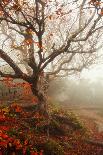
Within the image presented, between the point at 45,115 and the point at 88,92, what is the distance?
2343 cm

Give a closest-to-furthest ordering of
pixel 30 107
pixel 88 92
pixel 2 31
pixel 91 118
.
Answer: pixel 30 107
pixel 91 118
pixel 2 31
pixel 88 92

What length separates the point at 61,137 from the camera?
19500mm

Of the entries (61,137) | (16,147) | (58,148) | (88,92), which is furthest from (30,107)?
(88,92)

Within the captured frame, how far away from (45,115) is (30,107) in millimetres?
2898

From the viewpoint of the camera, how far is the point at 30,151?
13.9m

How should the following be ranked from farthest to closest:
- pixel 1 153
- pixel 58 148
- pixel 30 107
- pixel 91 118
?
pixel 91 118 < pixel 30 107 < pixel 58 148 < pixel 1 153

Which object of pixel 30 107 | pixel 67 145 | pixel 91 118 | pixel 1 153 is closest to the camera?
pixel 1 153

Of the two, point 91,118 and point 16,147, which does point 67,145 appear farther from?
point 91,118

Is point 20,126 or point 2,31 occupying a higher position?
point 2,31

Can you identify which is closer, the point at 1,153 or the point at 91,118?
the point at 1,153

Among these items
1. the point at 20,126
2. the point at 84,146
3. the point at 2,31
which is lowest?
the point at 84,146

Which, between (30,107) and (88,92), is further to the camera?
(88,92)

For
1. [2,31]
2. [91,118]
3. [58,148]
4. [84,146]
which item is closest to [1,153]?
[58,148]

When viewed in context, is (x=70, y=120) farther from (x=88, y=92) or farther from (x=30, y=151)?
(x=88, y=92)
